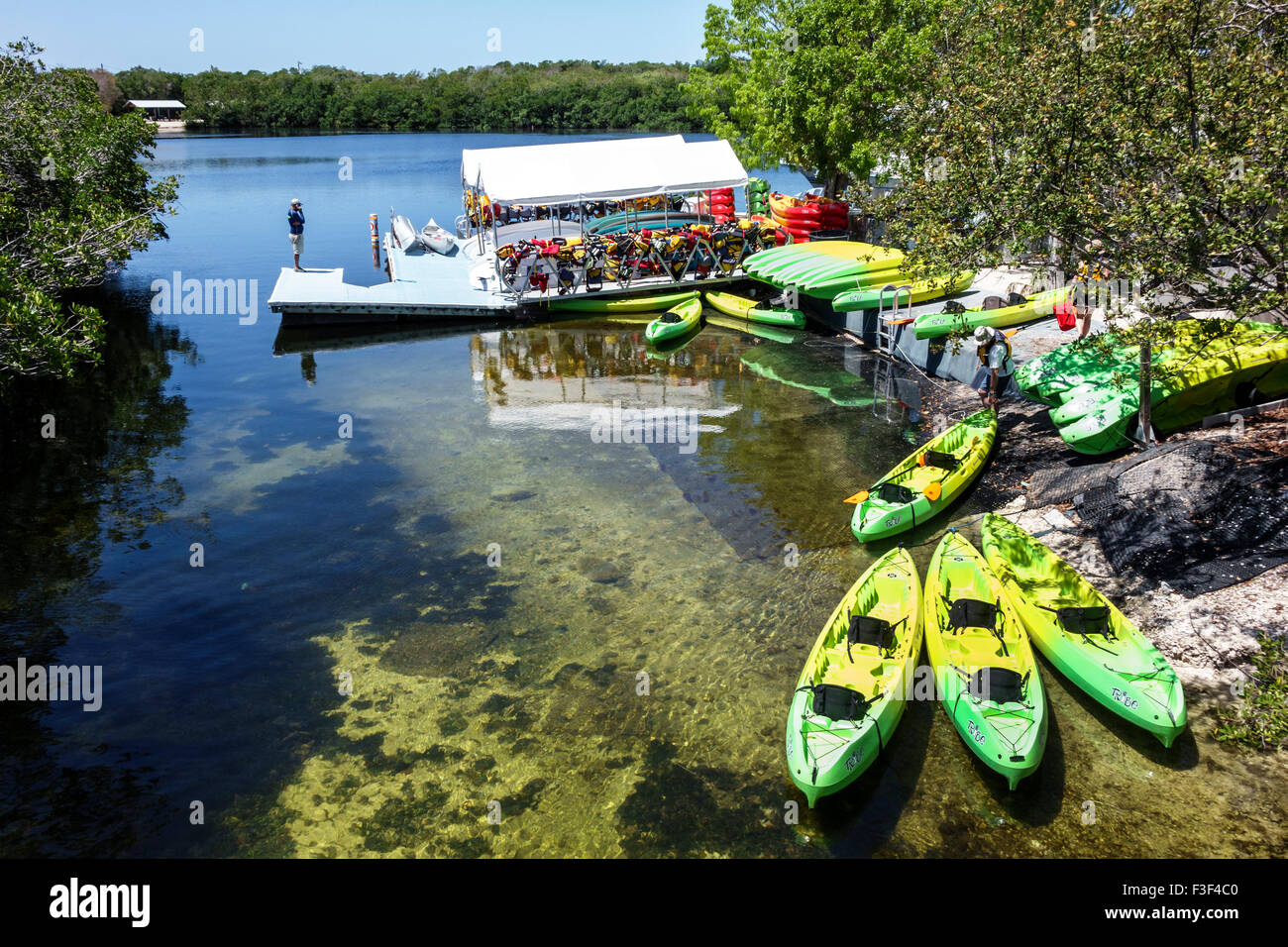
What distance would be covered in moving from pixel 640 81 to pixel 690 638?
9918 cm

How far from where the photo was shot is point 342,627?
464 inches

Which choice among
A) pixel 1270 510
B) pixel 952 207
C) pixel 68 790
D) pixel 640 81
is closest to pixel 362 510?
pixel 68 790

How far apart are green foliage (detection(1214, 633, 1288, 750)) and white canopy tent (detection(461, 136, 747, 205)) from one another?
23.0 metres

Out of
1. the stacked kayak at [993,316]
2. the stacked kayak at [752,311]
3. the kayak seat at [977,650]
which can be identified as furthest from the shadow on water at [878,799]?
the stacked kayak at [752,311]

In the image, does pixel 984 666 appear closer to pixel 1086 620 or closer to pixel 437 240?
pixel 1086 620

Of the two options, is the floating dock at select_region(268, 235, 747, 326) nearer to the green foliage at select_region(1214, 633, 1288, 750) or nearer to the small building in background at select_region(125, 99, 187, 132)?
the green foliage at select_region(1214, 633, 1288, 750)

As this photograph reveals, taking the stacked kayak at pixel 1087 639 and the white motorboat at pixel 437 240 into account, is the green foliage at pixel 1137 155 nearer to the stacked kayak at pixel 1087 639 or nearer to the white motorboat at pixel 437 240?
the stacked kayak at pixel 1087 639

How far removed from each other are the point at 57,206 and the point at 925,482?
62.2ft

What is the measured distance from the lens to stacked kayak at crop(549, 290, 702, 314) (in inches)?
1086

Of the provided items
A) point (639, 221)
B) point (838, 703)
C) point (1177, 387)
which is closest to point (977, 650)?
point (838, 703)

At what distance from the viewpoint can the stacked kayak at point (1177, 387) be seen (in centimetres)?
1402

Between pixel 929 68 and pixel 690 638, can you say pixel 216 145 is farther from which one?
pixel 690 638

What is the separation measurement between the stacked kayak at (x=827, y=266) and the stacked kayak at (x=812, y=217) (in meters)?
3.65

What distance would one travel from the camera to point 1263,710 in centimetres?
853
